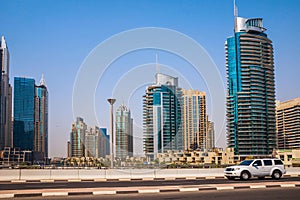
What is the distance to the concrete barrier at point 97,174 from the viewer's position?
32550 millimetres

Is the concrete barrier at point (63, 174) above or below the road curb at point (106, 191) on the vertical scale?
below

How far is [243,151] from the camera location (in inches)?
7096

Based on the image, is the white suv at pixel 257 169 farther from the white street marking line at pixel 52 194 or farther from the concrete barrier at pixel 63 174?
the white street marking line at pixel 52 194

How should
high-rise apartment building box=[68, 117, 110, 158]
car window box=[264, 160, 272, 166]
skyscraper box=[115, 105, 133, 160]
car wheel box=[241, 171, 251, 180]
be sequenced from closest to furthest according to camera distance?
car wheel box=[241, 171, 251, 180]
car window box=[264, 160, 272, 166]
skyscraper box=[115, 105, 133, 160]
high-rise apartment building box=[68, 117, 110, 158]

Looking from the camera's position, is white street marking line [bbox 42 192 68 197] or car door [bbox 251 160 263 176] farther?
car door [bbox 251 160 263 176]

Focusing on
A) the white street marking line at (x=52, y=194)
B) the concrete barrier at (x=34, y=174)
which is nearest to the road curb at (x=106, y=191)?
the white street marking line at (x=52, y=194)

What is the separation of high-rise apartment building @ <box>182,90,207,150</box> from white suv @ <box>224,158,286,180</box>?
115171 millimetres

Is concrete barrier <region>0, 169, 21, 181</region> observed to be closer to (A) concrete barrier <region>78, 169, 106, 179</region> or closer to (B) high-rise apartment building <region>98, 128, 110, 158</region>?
(A) concrete barrier <region>78, 169, 106, 179</region>

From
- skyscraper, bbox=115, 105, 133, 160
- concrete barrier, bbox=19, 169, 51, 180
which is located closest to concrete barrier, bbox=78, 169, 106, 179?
concrete barrier, bbox=19, 169, 51, 180

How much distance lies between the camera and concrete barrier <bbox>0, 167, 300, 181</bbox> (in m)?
32.5

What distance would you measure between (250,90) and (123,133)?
400ft

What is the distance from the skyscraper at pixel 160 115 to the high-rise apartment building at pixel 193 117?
11.7 meters

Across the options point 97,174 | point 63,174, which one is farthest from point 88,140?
point 63,174

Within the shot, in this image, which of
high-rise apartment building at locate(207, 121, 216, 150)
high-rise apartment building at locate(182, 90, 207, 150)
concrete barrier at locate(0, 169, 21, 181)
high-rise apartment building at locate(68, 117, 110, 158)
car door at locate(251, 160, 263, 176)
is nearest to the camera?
car door at locate(251, 160, 263, 176)
